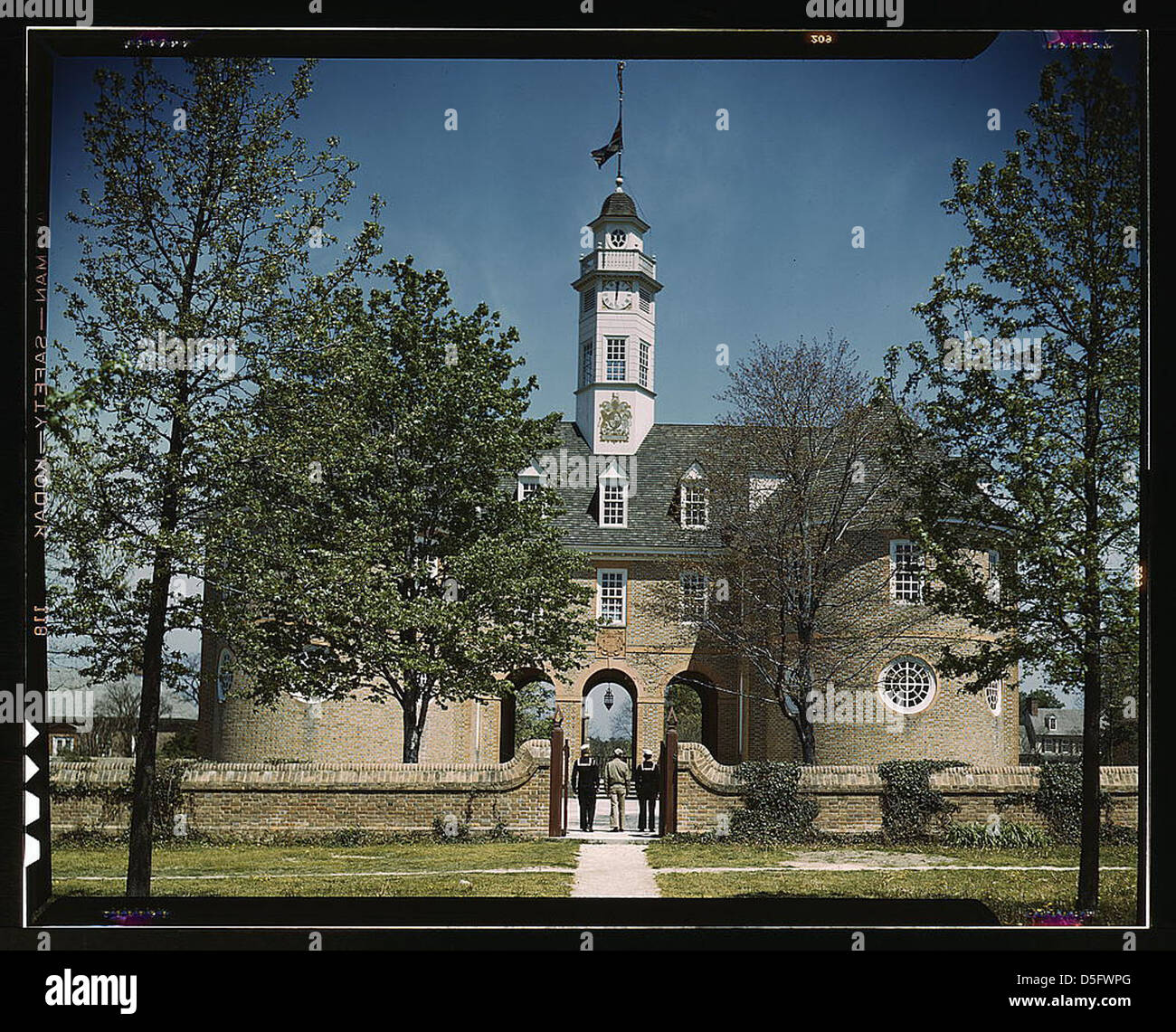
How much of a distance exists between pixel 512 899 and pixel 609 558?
14.6 ft

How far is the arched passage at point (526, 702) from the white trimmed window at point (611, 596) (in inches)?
38.3

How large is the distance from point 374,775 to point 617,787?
9.36ft

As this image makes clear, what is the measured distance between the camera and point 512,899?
991cm

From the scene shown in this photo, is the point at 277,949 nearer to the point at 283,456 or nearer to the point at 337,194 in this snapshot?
the point at 283,456

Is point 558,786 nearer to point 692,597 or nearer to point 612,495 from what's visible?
point 692,597

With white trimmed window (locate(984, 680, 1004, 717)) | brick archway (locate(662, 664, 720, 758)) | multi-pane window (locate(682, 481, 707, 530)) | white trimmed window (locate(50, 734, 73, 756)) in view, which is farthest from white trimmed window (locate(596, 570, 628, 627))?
white trimmed window (locate(50, 734, 73, 756))

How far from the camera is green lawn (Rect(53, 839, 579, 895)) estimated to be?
34.7ft

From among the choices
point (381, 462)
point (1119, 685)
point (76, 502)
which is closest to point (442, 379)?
point (381, 462)

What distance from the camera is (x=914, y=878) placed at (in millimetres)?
11867

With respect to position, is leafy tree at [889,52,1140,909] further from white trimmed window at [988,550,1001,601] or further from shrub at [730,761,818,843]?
shrub at [730,761,818,843]

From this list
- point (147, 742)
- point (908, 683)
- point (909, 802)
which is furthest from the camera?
point (908, 683)

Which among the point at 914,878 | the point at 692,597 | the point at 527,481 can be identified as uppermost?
the point at 527,481

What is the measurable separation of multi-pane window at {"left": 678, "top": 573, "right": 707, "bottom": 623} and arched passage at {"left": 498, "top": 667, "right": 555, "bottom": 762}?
69.4 inches

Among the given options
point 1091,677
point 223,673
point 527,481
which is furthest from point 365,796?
point 1091,677
